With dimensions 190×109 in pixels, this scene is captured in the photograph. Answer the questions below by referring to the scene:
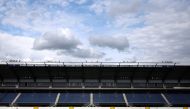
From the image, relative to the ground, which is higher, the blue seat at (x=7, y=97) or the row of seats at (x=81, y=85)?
the row of seats at (x=81, y=85)

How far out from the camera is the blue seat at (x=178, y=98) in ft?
131

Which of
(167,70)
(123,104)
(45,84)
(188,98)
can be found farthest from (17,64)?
(188,98)

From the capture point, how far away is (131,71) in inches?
1654

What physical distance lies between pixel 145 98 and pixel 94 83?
850cm

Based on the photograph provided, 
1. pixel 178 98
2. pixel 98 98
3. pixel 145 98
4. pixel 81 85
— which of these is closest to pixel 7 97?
pixel 81 85

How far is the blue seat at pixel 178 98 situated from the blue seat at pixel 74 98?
42.4 ft

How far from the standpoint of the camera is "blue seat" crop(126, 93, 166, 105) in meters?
39.6

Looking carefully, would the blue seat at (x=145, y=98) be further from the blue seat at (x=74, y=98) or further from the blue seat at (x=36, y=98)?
the blue seat at (x=36, y=98)

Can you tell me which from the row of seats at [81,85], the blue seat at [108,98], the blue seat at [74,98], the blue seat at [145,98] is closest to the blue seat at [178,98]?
the blue seat at [145,98]

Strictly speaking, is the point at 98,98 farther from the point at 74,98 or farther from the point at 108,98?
the point at 74,98

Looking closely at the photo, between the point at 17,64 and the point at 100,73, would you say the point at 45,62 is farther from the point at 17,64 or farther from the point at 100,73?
the point at 100,73

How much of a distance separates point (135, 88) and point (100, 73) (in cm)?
612


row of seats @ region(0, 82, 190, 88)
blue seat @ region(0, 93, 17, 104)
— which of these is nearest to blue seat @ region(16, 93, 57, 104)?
blue seat @ region(0, 93, 17, 104)

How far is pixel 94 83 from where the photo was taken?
42.6 meters
